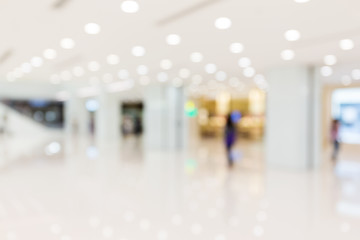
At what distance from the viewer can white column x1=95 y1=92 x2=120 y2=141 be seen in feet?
61.7

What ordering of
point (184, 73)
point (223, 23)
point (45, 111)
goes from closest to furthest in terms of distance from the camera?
point (223, 23), point (184, 73), point (45, 111)

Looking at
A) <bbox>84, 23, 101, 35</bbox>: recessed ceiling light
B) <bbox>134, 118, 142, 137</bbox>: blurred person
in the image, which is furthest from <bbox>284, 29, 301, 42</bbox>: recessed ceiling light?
<bbox>134, 118, 142, 137</bbox>: blurred person

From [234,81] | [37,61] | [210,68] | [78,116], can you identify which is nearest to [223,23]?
[210,68]

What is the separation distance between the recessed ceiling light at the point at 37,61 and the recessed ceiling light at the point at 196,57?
473 centimetres

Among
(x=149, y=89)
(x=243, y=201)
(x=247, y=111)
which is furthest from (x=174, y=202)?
(x=247, y=111)

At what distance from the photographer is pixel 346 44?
630 centimetres

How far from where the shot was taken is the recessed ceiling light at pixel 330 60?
7703 millimetres

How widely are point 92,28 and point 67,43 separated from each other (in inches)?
63.6

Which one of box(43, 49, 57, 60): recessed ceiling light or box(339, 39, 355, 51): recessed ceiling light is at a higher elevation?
box(43, 49, 57, 60): recessed ceiling light

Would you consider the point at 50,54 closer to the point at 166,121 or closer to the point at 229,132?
the point at 229,132

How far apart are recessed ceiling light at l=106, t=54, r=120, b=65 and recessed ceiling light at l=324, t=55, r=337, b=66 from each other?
5.82m

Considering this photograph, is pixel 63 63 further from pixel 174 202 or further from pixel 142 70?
pixel 174 202

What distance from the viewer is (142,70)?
10.9 m

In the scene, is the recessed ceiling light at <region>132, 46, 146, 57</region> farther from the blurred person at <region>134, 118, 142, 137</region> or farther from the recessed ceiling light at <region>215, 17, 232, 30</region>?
the blurred person at <region>134, 118, 142, 137</region>
